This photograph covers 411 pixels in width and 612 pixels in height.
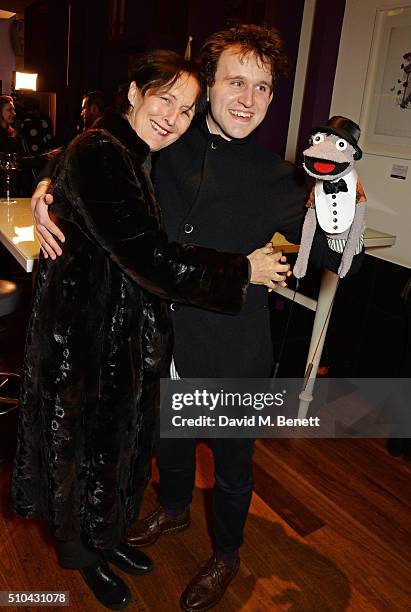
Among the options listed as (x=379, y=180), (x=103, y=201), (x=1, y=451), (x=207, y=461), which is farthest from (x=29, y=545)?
(x=379, y=180)

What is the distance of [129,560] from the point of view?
1594 mm

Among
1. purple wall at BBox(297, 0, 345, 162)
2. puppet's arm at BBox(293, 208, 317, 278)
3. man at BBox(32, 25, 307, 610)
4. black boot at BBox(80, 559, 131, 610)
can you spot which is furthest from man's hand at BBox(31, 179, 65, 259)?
purple wall at BBox(297, 0, 345, 162)

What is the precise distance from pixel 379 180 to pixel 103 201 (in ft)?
6.84

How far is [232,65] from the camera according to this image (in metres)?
1.17

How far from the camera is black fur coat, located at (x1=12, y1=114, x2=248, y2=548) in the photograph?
1069 millimetres

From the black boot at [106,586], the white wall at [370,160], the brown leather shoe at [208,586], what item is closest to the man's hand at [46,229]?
the black boot at [106,586]

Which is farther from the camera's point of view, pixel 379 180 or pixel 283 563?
pixel 379 180

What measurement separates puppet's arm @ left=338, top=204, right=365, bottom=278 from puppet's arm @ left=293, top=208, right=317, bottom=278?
0.28ft

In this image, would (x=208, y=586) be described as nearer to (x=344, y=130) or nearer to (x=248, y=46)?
(x=344, y=130)

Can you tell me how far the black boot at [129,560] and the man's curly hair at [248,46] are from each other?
1.35 meters

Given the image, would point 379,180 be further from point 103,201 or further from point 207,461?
point 103,201

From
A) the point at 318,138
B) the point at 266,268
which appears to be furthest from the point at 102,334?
the point at 318,138

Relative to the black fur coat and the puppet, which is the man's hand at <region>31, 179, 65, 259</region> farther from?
the puppet

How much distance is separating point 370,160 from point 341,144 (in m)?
1.87
